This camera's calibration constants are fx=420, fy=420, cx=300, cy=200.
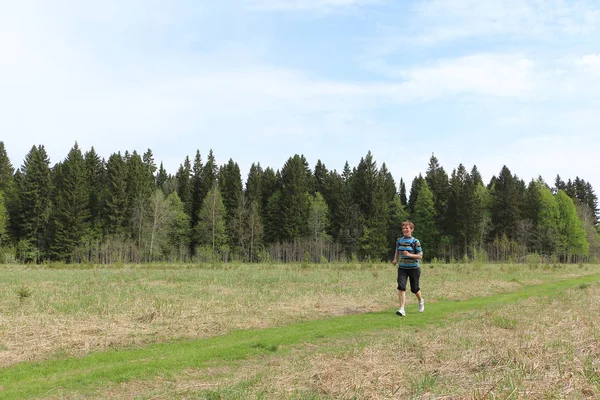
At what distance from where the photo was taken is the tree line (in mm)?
60812

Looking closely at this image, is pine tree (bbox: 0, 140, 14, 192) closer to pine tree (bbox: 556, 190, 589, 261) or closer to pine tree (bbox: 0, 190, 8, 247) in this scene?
pine tree (bbox: 0, 190, 8, 247)

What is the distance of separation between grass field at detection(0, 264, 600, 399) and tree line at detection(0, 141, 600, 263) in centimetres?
A: 4456

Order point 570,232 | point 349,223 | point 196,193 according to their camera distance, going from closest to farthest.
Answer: point 570,232
point 349,223
point 196,193

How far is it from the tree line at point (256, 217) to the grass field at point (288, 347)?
44.6m

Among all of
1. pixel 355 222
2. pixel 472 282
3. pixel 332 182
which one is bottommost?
pixel 472 282

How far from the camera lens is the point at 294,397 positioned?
4.61m

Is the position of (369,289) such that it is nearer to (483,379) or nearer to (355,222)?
(483,379)

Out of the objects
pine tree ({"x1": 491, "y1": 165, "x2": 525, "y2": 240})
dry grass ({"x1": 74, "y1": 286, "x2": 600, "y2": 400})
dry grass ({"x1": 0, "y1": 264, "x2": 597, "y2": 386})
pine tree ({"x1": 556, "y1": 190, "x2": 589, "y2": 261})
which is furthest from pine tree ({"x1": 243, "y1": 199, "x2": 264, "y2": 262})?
dry grass ({"x1": 74, "y1": 286, "x2": 600, "y2": 400})

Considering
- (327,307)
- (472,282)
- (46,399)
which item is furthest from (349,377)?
(472,282)

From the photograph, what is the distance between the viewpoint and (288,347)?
333 inches

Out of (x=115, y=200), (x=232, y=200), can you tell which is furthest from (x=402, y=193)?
(x=115, y=200)

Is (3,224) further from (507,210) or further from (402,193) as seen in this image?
(507,210)

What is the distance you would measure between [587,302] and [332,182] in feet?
221

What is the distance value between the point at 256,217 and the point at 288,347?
2323 inches
